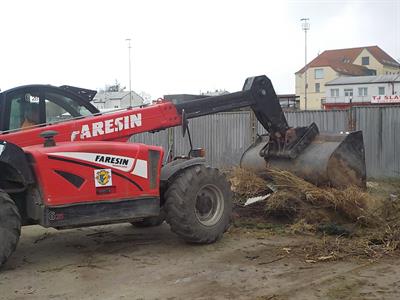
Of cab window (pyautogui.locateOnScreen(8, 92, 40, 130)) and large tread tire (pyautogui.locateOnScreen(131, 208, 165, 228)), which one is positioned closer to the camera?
cab window (pyautogui.locateOnScreen(8, 92, 40, 130))

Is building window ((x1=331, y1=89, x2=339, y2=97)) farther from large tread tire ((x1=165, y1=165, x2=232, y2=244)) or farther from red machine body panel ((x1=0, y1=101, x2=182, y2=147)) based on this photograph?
large tread tire ((x1=165, y1=165, x2=232, y2=244))

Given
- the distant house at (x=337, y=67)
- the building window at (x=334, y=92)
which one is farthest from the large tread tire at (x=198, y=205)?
the distant house at (x=337, y=67)

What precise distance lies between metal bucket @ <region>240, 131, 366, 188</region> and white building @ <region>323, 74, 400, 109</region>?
210ft

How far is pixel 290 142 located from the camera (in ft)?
29.5

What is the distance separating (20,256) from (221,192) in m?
2.81

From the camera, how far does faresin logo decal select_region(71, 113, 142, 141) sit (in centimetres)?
705

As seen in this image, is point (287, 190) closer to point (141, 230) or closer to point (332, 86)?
point (141, 230)

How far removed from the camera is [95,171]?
6621 mm

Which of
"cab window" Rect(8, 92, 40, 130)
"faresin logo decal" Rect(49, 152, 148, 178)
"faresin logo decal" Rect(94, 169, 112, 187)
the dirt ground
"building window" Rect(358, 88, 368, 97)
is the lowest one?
the dirt ground

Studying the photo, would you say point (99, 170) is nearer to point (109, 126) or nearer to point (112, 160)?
point (112, 160)

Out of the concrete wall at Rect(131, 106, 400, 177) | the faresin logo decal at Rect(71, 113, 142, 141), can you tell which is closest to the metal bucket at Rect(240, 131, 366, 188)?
the faresin logo decal at Rect(71, 113, 142, 141)

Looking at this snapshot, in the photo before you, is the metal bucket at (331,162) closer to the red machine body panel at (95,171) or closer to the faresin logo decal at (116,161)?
the red machine body panel at (95,171)

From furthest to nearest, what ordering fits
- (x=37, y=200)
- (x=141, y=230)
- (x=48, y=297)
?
(x=141, y=230) < (x=37, y=200) < (x=48, y=297)

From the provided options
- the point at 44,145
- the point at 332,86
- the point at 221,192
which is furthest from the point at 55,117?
the point at 332,86
